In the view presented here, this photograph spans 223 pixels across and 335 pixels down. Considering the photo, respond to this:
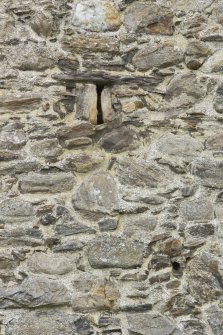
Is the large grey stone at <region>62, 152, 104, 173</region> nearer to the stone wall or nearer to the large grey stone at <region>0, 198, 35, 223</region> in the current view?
the stone wall

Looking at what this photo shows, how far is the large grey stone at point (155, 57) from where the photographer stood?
4.08 m

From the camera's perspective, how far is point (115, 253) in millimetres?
3688

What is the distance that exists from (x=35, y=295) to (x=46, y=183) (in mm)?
686

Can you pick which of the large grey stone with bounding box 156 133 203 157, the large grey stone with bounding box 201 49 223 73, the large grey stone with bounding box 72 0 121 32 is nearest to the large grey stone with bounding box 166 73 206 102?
the large grey stone with bounding box 201 49 223 73

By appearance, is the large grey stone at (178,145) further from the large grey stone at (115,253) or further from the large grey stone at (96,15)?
the large grey stone at (96,15)

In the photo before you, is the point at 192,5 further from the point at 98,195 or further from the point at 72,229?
the point at 72,229

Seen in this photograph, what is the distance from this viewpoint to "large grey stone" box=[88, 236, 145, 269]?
12.0 feet

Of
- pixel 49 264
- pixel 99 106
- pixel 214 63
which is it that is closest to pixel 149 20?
pixel 214 63

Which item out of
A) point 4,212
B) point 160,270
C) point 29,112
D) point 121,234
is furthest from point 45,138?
point 160,270

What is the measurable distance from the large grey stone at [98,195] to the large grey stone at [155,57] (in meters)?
0.80

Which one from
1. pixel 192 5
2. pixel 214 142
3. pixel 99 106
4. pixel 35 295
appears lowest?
pixel 35 295

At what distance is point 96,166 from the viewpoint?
3.88m

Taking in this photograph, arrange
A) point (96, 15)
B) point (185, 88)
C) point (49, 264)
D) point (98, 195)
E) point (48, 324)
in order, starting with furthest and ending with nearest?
point (96, 15)
point (185, 88)
point (98, 195)
point (49, 264)
point (48, 324)

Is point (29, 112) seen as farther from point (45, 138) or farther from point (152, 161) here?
point (152, 161)
